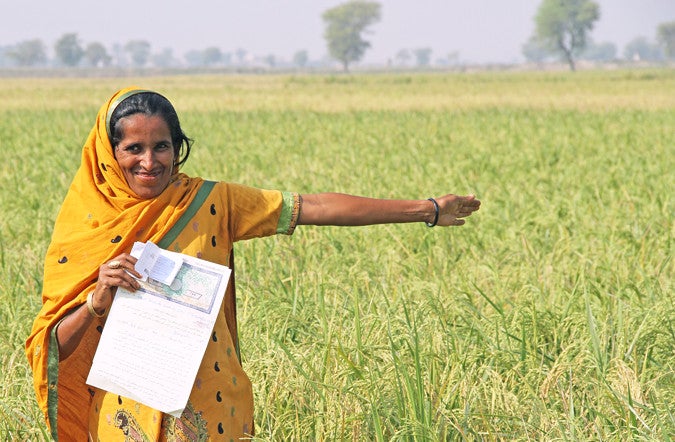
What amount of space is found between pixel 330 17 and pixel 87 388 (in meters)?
151

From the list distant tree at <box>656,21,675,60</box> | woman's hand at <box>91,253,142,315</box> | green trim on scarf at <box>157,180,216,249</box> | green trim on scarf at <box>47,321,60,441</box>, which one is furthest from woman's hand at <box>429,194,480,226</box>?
distant tree at <box>656,21,675,60</box>

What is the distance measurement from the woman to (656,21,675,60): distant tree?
516 feet

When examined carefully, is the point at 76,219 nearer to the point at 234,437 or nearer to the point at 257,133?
the point at 234,437

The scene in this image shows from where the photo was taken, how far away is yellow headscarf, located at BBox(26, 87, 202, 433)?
203cm

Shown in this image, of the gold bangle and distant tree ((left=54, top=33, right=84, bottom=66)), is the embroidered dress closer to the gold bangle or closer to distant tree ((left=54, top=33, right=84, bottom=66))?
the gold bangle

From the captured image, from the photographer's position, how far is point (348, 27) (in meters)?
148

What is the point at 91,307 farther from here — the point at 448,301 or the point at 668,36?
the point at 668,36

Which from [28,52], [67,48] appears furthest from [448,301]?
[28,52]

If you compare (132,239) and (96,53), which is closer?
(132,239)

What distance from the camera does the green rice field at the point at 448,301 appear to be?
2703 mm

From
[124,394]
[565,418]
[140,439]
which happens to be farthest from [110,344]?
[565,418]

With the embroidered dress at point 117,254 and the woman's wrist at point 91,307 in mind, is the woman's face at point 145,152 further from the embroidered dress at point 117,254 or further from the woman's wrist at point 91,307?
the woman's wrist at point 91,307

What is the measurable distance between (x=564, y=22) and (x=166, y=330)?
126260mm

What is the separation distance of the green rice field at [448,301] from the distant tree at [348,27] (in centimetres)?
13598
